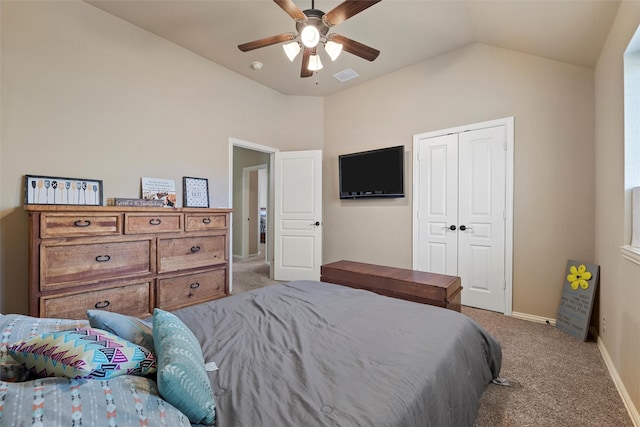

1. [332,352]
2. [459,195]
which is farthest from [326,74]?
[332,352]

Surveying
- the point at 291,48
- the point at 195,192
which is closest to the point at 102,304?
the point at 195,192

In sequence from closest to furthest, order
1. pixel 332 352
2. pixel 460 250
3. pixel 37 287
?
pixel 332 352
pixel 37 287
pixel 460 250

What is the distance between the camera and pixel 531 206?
113 inches

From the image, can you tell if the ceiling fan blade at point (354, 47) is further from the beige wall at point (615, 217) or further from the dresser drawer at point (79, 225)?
the dresser drawer at point (79, 225)

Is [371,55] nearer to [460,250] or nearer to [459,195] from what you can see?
[459,195]

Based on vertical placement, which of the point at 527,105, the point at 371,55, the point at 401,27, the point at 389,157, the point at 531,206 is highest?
the point at 401,27

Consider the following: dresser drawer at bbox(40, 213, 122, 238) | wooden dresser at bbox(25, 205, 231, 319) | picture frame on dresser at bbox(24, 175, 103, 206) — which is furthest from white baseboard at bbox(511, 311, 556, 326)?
picture frame on dresser at bbox(24, 175, 103, 206)

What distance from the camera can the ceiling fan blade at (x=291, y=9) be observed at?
6.23ft

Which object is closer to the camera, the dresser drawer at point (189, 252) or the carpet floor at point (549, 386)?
the carpet floor at point (549, 386)

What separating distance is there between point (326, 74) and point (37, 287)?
148 inches

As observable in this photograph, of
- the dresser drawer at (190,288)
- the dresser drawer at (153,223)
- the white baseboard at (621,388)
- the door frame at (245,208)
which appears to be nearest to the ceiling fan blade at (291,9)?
the dresser drawer at (153,223)

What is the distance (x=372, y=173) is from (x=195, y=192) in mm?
2409

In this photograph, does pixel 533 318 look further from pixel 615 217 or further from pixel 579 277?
pixel 615 217

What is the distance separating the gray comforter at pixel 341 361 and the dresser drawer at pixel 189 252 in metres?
1.17
